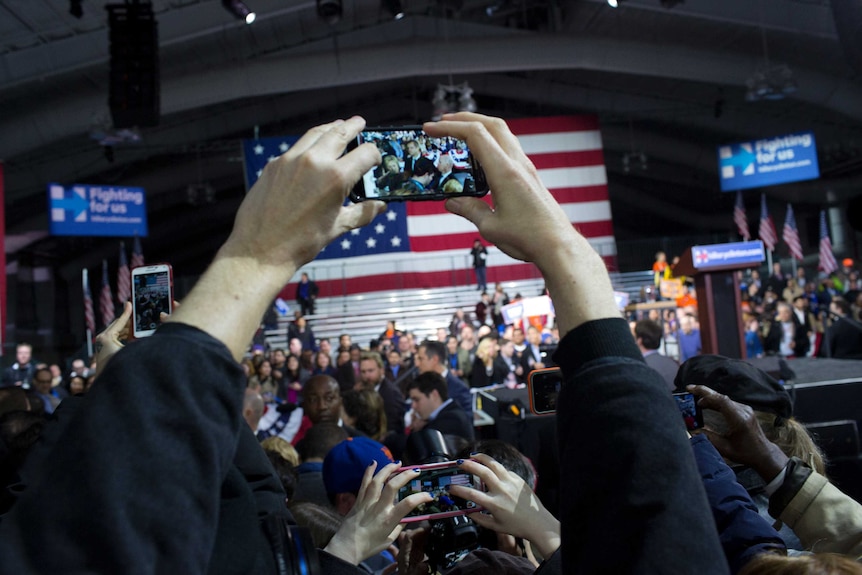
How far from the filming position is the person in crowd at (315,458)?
11.7 feet

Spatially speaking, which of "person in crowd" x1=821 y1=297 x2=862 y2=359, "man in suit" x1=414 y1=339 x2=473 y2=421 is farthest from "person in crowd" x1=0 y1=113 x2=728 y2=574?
"person in crowd" x1=821 y1=297 x2=862 y2=359

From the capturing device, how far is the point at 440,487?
128cm

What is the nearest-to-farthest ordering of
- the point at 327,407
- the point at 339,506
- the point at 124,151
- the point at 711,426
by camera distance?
the point at 711,426 → the point at 339,506 → the point at 327,407 → the point at 124,151

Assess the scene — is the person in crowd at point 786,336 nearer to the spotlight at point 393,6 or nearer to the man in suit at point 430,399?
the spotlight at point 393,6

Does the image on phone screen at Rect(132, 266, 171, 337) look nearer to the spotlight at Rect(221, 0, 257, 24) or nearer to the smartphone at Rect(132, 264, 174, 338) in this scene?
the smartphone at Rect(132, 264, 174, 338)

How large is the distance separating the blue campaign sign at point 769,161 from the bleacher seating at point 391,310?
4.44 metres

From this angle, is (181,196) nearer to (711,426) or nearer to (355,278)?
(355,278)

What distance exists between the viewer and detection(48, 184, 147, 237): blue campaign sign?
55.0 feet

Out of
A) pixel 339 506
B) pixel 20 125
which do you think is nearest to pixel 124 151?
pixel 20 125

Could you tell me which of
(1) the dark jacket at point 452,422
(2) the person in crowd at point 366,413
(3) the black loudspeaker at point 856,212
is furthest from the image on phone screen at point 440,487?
(3) the black loudspeaker at point 856,212

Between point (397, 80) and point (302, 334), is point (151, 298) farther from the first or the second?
point (397, 80)

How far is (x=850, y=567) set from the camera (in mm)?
1050

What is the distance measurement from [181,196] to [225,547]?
94.1 ft

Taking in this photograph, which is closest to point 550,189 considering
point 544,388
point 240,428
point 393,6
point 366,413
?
point 393,6
